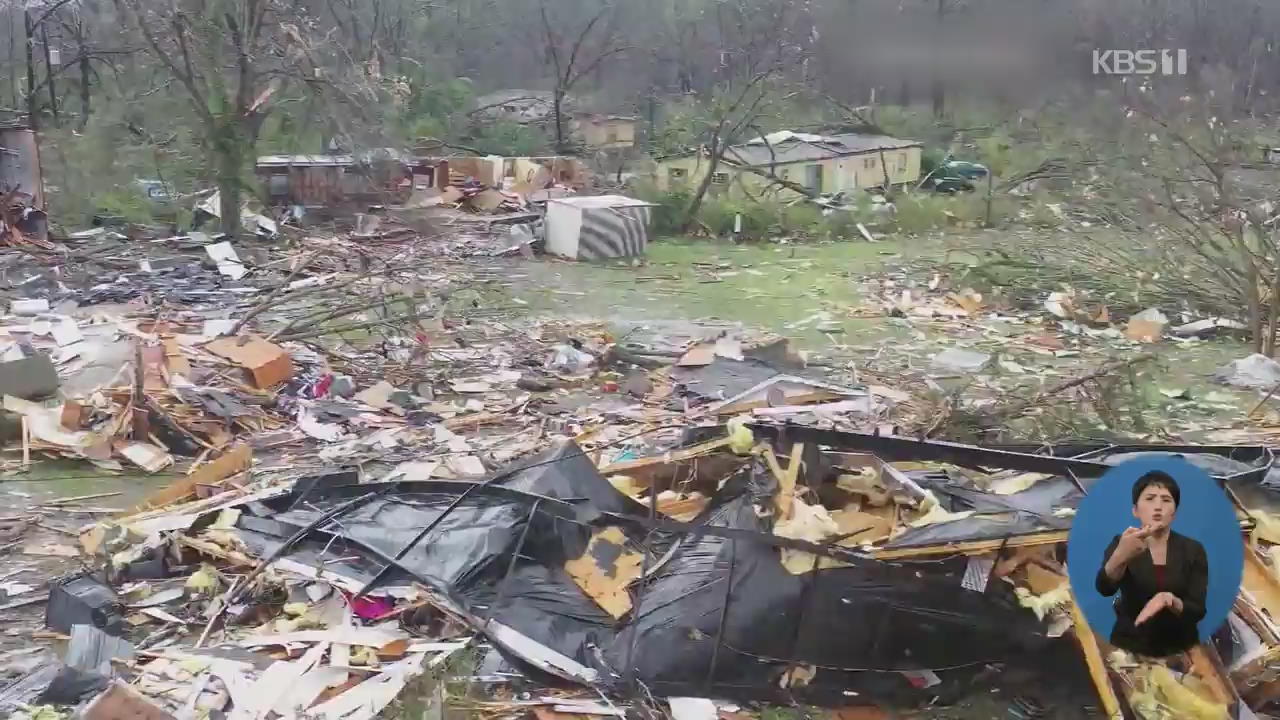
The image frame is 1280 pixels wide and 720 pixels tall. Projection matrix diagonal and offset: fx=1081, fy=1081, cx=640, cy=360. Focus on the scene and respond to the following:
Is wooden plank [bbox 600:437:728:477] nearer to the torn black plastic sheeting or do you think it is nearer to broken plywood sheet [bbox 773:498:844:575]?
the torn black plastic sheeting

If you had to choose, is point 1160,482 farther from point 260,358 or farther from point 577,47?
point 577,47

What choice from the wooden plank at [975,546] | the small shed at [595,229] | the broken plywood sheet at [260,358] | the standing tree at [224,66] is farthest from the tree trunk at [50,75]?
the wooden plank at [975,546]

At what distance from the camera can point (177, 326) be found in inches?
348

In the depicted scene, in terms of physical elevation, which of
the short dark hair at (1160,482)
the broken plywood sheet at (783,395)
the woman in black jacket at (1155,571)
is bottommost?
the broken plywood sheet at (783,395)

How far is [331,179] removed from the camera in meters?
14.9

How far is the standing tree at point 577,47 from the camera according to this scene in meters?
21.6

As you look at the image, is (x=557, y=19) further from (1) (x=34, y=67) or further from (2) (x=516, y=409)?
(2) (x=516, y=409)

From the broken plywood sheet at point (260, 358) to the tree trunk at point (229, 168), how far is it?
5991 mm

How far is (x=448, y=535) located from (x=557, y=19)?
19.7 m

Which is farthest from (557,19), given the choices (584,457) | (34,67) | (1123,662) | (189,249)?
(1123,662)

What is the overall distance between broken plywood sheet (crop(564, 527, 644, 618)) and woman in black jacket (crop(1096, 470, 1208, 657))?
174 cm

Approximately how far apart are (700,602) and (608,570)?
47cm

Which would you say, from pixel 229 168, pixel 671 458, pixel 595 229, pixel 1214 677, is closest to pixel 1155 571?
pixel 1214 677

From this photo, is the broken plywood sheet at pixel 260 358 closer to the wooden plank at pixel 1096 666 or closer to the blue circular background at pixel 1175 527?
the wooden plank at pixel 1096 666
